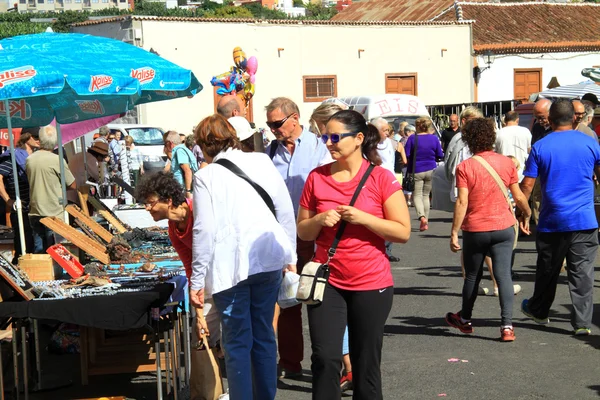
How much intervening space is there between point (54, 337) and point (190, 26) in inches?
999

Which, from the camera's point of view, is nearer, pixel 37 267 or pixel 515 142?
pixel 37 267

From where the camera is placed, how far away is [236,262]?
5219 mm

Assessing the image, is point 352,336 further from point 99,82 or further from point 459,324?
point 99,82

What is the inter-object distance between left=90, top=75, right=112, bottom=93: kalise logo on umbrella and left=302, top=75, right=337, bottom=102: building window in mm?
26842

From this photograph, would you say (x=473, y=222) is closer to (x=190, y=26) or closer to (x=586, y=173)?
(x=586, y=173)

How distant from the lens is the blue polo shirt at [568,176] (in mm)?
7547

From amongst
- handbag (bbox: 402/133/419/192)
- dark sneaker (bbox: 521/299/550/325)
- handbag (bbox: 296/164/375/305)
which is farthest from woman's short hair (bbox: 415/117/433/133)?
handbag (bbox: 296/164/375/305)

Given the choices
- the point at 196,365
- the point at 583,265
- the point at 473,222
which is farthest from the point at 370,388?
the point at 583,265

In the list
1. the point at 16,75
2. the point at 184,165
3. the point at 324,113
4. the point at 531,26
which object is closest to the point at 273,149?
the point at 324,113

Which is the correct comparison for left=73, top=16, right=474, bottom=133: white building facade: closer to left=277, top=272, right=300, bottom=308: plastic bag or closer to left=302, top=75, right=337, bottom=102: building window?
left=302, top=75, right=337, bottom=102: building window

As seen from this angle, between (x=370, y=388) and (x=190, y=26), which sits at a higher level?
(x=190, y=26)

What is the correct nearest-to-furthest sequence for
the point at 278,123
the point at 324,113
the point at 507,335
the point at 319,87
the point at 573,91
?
the point at 278,123 → the point at 324,113 → the point at 507,335 → the point at 573,91 → the point at 319,87

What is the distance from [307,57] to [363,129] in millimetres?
30049

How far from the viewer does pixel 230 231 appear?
525 centimetres
